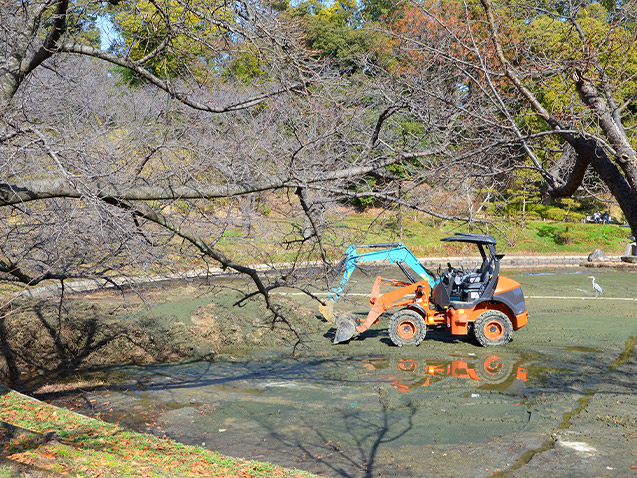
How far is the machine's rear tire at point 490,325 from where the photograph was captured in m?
12.1

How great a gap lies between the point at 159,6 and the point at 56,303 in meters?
9.17

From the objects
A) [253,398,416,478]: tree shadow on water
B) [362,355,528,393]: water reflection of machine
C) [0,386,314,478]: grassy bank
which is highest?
[0,386,314,478]: grassy bank

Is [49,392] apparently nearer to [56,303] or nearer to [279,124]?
[56,303]

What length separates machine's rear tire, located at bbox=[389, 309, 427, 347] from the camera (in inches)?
477

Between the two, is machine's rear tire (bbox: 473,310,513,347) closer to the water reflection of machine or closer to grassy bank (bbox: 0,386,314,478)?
the water reflection of machine

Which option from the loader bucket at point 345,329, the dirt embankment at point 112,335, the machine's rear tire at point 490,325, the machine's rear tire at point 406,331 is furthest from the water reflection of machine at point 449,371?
the dirt embankment at point 112,335

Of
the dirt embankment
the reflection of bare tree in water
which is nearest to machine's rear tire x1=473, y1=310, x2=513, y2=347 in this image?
the dirt embankment

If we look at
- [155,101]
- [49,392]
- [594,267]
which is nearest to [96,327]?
[49,392]

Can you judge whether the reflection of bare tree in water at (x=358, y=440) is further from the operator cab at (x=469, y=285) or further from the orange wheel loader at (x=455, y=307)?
the operator cab at (x=469, y=285)

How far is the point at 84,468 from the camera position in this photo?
485 cm

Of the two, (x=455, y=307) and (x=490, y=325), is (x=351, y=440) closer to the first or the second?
(x=455, y=307)

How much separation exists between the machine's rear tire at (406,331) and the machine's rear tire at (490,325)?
1.11 meters

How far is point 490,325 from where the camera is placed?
40.6 feet

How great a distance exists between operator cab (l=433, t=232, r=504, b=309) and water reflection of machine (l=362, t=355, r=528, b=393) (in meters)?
1.31
